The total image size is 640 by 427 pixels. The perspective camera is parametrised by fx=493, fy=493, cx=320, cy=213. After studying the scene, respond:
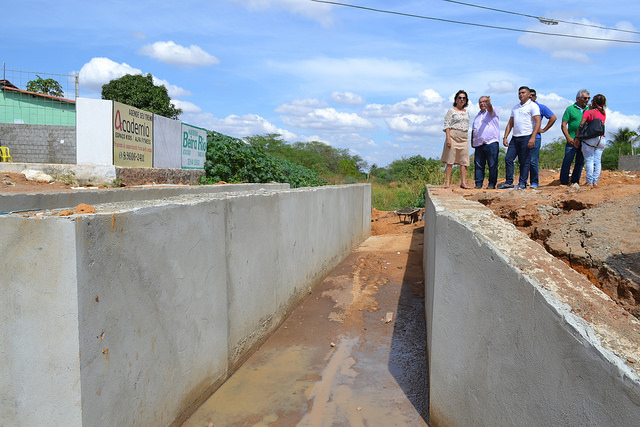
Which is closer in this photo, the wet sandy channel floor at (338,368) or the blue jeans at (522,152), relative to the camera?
the wet sandy channel floor at (338,368)

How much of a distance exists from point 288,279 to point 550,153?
45.1m

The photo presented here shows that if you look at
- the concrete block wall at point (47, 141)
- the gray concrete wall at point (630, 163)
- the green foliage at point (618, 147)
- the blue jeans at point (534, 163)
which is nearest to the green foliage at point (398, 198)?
the blue jeans at point (534, 163)

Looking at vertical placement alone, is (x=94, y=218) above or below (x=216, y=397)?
above

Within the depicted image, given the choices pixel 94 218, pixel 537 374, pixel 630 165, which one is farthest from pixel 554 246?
pixel 630 165

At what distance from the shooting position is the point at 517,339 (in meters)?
2.46

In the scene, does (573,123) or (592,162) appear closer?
(592,162)

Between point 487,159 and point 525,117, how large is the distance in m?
1.12

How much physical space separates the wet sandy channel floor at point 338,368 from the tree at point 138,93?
82.1 ft

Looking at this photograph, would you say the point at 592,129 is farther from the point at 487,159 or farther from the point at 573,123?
the point at 487,159

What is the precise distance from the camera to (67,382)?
7.40 feet

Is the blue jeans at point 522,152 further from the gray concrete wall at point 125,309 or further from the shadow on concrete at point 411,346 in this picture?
the gray concrete wall at point 125,309

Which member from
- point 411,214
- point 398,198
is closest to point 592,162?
point 411,214

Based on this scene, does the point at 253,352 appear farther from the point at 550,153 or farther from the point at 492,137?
the point at 550,153

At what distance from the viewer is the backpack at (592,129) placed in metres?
6.77
